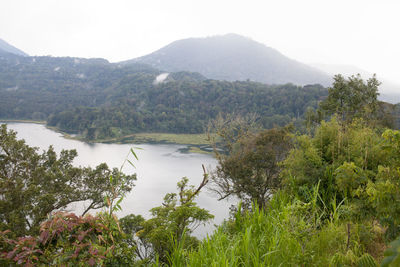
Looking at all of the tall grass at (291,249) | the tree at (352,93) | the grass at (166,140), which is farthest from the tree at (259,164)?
the grass at (166,140)

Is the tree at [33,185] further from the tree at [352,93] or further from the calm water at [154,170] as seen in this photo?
the tree at [352,93]

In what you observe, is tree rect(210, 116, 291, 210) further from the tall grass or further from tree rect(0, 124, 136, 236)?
the tall grass

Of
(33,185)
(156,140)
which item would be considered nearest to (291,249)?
(33,185)

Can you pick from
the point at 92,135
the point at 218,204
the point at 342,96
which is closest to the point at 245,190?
the point at 342,96

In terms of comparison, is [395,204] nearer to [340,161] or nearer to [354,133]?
[340,161]

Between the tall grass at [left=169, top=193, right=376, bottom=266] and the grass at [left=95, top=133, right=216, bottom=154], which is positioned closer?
the tall grass at [left=169, top=193, right=376, bottom=266]

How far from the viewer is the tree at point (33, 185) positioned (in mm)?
8016

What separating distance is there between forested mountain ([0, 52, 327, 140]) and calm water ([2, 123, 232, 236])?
43.7 ft

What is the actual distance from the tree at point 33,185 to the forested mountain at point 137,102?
98.8ft

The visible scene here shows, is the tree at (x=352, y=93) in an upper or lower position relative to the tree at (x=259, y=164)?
upper

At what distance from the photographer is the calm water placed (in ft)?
76.8

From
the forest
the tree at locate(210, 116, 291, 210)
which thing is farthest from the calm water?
the forest

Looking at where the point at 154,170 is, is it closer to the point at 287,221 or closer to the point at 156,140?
the point at 156,140

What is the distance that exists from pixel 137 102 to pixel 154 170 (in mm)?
68981
